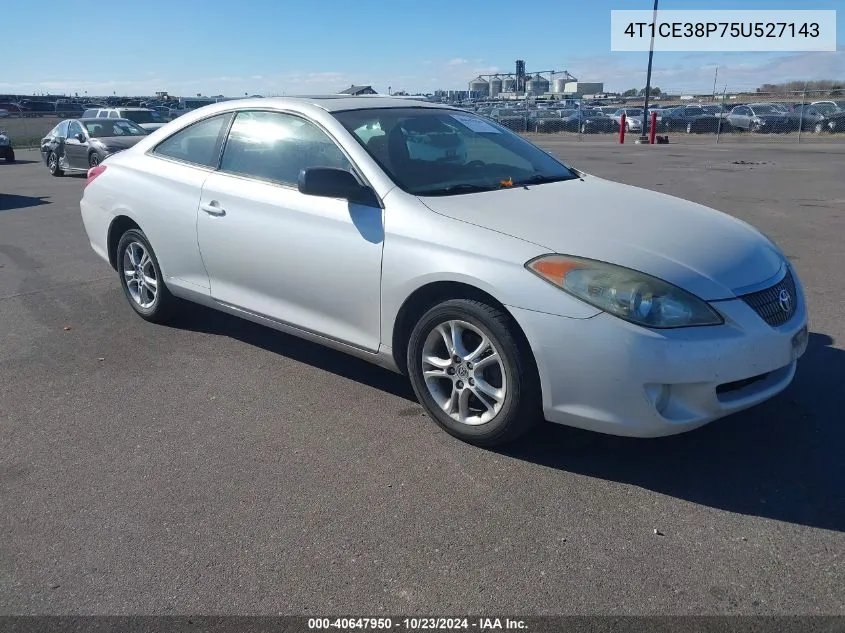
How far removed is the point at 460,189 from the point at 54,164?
59.2 ft

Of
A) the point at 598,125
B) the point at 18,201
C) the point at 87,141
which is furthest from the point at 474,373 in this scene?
the point at 598,125

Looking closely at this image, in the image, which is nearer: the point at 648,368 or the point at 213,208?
the point at 648,368

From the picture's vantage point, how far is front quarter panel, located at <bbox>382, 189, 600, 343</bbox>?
336cm

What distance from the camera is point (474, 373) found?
3.65m

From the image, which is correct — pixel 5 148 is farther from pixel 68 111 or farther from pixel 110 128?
pixel 68 111

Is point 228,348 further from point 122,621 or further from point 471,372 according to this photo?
point 122,621

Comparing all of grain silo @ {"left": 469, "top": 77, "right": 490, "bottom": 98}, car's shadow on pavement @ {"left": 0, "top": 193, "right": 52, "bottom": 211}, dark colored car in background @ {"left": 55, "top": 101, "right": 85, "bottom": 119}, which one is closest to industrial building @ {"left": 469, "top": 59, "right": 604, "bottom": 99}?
grain silo @ {"left": 469, "top": 77, "right": 490, "bottom": 98}

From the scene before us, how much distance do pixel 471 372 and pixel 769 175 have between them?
14.6m

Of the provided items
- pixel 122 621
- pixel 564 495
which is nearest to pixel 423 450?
pixel 564 495

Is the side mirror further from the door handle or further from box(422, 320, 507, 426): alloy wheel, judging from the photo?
the door handle

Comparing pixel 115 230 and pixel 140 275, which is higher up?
pixel 115 230

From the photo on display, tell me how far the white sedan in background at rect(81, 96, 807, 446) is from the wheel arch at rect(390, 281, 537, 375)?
0.03 ft

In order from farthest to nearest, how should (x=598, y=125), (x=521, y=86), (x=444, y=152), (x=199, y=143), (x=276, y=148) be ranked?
1. (x=521, y=86)
2. (x=598, y=125)
3. (x=199, y=143)
4. (x=276, y=148)
5. (x=444, y=152)

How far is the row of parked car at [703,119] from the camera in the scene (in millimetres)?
31672
